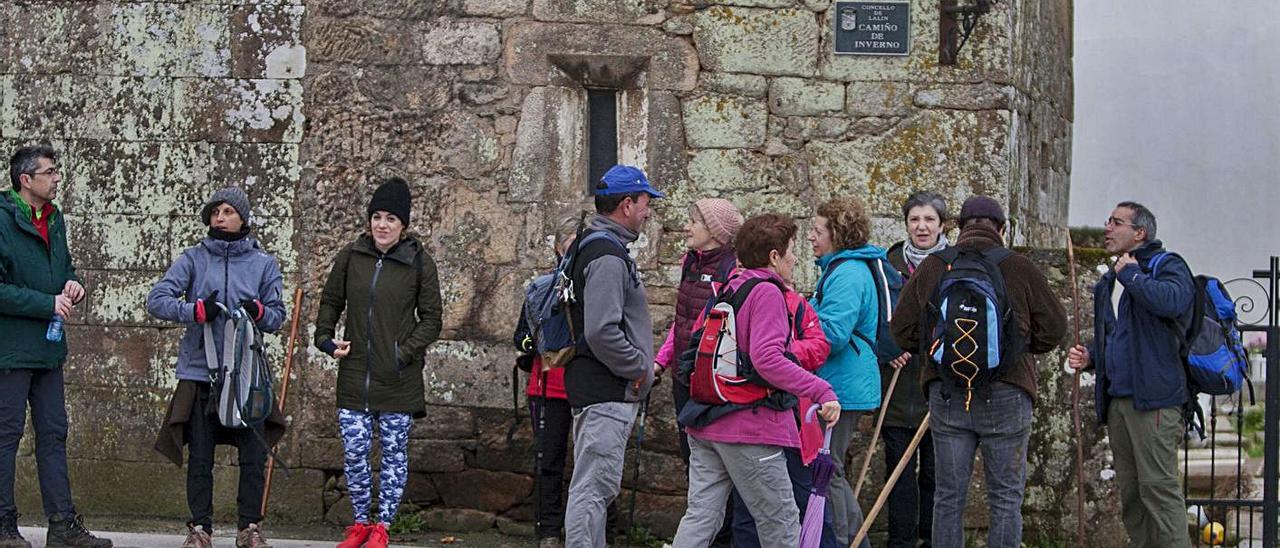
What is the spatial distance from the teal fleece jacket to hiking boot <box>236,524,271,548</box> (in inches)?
96.8

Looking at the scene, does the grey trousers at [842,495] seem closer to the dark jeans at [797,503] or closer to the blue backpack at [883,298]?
the blue backpack at [883,298]

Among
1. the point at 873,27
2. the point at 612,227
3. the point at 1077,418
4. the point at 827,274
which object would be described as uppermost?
the point at 873,27

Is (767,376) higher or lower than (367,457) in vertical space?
higher

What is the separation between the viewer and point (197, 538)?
22.3ft

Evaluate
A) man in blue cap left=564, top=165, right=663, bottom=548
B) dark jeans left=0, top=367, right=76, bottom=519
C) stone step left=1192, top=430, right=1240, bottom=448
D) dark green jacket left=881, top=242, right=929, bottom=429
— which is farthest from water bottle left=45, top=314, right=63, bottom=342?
stone step left=1192, top=430, right=1240, bottom=448

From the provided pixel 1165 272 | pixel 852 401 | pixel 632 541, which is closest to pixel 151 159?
pixel 632 541

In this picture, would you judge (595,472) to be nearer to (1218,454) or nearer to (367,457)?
(367,457)

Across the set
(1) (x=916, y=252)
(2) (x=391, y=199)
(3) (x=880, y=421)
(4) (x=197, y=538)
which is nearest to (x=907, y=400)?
(3) (x=880, y=421)

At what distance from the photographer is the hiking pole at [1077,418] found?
734cm

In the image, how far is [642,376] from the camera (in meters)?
6.25

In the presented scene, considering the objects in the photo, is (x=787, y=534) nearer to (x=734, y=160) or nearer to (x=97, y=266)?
(x=734, y=160)

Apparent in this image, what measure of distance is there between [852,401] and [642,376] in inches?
39.3

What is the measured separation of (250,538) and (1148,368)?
376 centimetres

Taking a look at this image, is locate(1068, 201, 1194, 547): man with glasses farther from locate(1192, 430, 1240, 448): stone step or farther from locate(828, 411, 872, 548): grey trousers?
locate(1192, 430, 1240, 448): stone step
